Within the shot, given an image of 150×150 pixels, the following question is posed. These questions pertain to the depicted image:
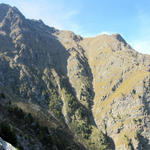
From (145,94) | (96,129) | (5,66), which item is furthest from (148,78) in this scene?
(5,66)

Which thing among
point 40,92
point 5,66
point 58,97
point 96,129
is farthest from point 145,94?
point 5,66

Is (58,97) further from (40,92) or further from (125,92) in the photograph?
(125,92)

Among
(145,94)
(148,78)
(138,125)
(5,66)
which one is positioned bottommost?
(138,125)

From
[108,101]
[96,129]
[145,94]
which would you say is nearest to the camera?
[96,129]

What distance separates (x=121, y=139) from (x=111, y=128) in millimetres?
18506

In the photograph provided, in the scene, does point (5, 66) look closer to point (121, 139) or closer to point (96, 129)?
point (96, 129)

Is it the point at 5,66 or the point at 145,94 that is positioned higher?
the point at 5,66

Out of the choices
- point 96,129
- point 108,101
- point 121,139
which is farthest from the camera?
point 108,101

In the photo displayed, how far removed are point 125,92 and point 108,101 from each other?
2369 centimetres

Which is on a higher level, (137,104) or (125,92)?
(125,92)

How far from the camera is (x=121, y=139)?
496ft

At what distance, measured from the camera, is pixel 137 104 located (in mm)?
170000

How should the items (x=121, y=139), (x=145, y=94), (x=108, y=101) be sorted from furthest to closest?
1. (x=108, y=101)
2. (x=145, y=94)
3. (x=121, y=139)

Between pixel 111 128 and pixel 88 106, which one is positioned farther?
pixel 88 106
